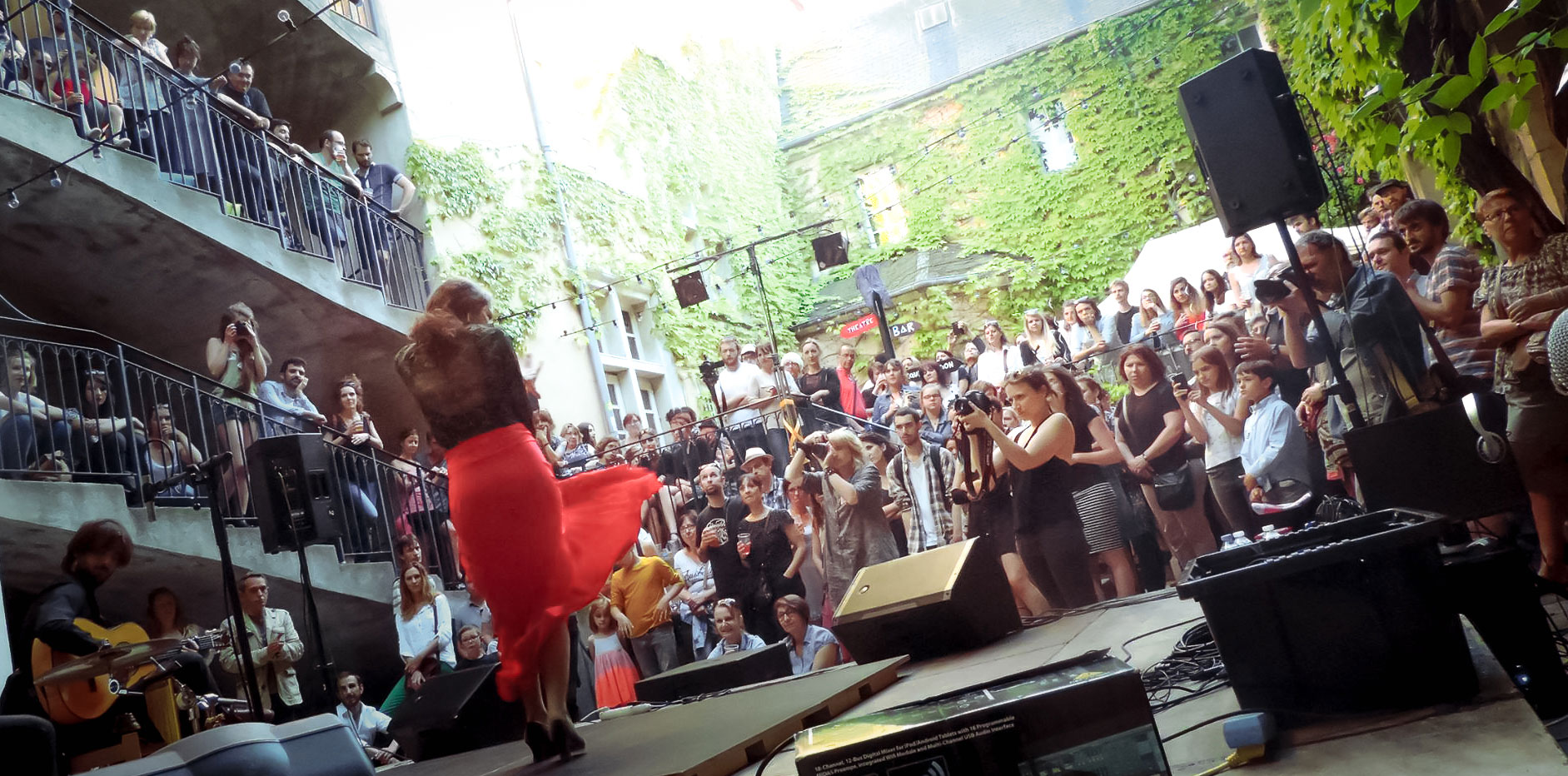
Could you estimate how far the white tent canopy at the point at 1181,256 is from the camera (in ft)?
20.9

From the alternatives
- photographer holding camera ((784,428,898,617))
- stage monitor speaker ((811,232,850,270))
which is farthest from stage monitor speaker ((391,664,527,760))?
stage monitor speaker ((811,232,850,270))

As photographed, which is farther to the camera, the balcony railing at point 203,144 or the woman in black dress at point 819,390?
the woman in black dress at point 819,390

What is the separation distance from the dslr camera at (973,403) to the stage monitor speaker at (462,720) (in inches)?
88.8

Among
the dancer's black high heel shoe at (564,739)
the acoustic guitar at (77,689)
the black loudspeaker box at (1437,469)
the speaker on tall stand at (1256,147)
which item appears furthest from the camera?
the acoustic guitar at (77,689)

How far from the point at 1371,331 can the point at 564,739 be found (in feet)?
9.21

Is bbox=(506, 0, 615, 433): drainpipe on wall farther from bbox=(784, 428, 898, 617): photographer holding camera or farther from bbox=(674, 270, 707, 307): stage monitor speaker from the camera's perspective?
bbox=(784, 428, 898, 617): photographer holding camera

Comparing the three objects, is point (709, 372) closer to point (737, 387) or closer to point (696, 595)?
point (737, 387)

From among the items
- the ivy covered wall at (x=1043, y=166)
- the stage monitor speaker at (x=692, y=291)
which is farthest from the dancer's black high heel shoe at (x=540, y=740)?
the ivy covered wall at (x=1043, y=166)

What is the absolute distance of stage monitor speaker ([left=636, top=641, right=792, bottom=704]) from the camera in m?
3.70

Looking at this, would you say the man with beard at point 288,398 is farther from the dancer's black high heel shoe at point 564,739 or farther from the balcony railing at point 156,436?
the dancer's black high heel shoe at point 564,739

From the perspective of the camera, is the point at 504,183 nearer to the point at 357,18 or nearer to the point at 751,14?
the point at 357,18

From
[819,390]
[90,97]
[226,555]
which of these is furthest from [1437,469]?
[90,97]

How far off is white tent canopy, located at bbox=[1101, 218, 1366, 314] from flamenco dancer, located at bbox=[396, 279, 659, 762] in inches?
167

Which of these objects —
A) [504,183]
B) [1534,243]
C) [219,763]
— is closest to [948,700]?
[219,763]
